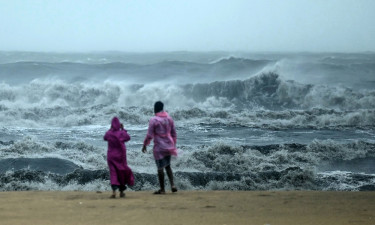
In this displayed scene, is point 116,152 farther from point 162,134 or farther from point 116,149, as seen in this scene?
point 162,134

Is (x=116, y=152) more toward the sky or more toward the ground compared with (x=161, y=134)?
more toward the ground

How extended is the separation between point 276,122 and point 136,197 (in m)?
12.8

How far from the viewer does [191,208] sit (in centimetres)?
793

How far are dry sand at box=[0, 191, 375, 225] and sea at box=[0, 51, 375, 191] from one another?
1.93 m

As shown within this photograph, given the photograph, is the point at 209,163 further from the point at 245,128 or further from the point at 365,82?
the point at 365,82

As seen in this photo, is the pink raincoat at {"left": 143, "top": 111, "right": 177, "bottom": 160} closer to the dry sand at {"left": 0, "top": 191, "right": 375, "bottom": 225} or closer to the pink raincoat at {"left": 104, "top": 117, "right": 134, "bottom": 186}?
the pink raincoat at {"left": 104, "top": 117, "right": 134, "bottom": 186}

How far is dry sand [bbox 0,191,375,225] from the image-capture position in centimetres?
717

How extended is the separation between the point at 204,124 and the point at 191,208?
12.9 m

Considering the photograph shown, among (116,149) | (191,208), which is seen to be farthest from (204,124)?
(191,208)

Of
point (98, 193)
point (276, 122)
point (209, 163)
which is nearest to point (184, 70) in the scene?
point (276, 122)

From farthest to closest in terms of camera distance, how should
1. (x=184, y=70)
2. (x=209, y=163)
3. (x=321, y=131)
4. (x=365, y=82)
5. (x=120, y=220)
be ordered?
(x=184, y=70) → (x=365, y=82) → (x=321, y=131) → (x=209, y=163) → (x=120, y=220)

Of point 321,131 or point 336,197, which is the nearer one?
point 336,197

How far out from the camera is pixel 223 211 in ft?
25.3

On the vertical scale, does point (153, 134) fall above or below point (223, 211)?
above
